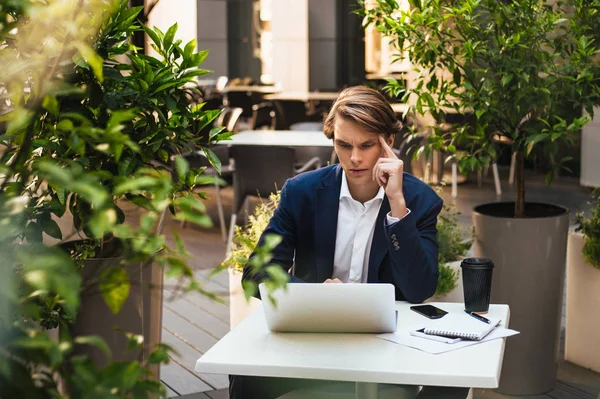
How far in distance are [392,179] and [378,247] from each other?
233 mm

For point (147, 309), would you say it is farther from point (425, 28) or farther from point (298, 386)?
point (425, 28)

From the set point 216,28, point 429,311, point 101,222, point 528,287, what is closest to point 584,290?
point 528,287

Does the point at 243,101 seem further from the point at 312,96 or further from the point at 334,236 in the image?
the point at 334,236

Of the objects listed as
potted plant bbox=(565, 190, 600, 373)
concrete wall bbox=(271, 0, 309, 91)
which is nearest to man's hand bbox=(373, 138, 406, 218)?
potted plant bbox=(565, 190, 600, 373)

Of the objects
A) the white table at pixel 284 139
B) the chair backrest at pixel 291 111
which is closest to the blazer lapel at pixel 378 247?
the white table at pixel 284 139

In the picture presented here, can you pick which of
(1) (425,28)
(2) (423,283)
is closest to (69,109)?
(2) (423,283)

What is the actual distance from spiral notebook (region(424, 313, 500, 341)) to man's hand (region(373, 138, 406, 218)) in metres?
0.48

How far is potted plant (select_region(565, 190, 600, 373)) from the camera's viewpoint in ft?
13.0

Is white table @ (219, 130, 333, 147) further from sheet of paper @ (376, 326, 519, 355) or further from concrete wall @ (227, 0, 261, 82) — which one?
concrete wall @ (227, 0, 261, 82)

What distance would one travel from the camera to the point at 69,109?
2.29m

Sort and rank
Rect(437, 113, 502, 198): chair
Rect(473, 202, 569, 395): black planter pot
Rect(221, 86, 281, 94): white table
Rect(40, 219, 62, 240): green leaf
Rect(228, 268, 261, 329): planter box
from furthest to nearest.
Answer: Rect(221, 86, 281, 94): white table < Rect(437, 113, 502, 198): chair < Rect(473, 202, 569, 395): black planter pot < Rect(228, 268, 261, 329): planter box < Rect(40, 219, 62, 240): green leaf

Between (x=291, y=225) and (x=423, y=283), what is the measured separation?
0.52 meters

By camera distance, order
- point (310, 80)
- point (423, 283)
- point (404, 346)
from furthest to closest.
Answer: point (310, 80), point (423, 283), point (404, 346)

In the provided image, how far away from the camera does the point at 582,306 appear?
409cm
